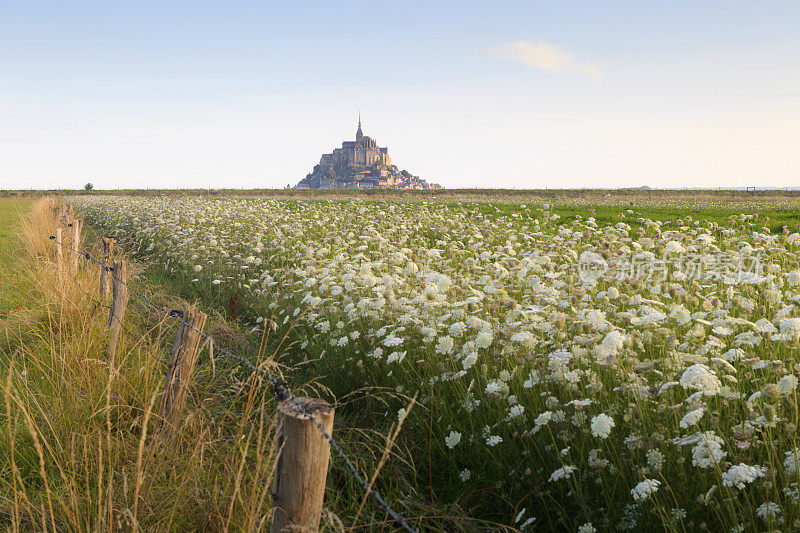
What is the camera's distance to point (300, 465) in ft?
5.74

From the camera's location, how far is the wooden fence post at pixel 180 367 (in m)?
3.12

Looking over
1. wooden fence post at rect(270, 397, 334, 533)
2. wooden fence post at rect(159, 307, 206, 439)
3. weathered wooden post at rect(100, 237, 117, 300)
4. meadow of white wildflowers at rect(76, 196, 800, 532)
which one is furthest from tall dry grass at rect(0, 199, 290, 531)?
meadow of white wildflowers at rect(76, 196, 800, 532)

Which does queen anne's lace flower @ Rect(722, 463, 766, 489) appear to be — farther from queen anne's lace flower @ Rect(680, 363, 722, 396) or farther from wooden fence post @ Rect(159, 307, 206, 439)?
wooden fence post @ Rect(159, 307, 206, 439)

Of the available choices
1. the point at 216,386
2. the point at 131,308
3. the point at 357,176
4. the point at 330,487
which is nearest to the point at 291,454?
the point at 330,487

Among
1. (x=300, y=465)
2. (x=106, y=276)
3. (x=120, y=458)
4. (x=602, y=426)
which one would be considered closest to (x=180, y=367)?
(x=120, y=458)

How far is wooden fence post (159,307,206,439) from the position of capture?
312cm

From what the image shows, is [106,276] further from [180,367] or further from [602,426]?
[602,426]

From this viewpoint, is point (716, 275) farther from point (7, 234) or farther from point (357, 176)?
point (357, 176)

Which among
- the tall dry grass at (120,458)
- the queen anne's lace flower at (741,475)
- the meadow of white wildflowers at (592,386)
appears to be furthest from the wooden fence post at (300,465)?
the queen anne's lace flower at (741,475)

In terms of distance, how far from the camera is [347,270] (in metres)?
6.41

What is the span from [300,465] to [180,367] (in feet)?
5.75

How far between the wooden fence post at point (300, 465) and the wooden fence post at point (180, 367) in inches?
59.3

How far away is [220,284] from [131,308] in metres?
2.23

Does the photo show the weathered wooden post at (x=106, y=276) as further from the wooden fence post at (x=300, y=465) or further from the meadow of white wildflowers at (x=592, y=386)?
the wooden fence post at (x=300, y=465)
